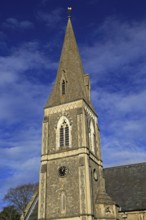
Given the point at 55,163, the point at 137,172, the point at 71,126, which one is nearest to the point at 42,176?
the point at 55,163

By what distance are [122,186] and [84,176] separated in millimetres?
7610

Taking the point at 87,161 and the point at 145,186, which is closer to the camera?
the point at 87,161

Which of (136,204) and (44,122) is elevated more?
(44,122)

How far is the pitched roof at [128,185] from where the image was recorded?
96.0 feet

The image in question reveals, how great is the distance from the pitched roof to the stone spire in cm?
944

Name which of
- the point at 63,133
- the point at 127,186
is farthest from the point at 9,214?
the point at 127,186

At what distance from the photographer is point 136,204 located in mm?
28906

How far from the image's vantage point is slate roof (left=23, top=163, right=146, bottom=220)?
96.0 feet

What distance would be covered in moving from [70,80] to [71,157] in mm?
10231

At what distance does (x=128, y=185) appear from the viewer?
31.8m

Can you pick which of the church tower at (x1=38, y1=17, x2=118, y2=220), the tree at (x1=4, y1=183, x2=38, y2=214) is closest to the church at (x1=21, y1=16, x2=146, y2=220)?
the church tower at (x1=38, y1=17, x2=118, y2=220)

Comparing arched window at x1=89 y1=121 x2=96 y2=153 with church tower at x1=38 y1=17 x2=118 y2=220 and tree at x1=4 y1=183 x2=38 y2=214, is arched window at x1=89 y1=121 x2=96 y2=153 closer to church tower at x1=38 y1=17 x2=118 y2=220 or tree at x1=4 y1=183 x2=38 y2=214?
church tower at x1=38 y1=17 x2=118 y2=220

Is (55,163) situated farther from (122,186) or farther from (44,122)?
(122,186)

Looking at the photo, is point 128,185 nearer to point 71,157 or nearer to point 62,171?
point 71,157
